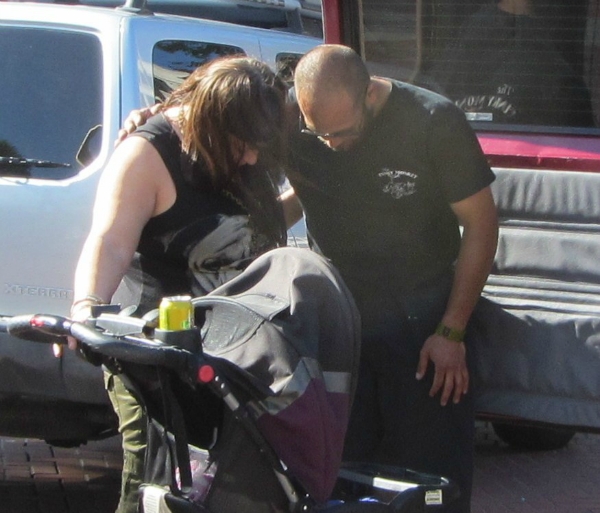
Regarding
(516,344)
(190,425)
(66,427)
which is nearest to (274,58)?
(66,427)

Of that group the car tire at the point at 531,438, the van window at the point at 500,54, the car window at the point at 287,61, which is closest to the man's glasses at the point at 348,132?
the van window at the point at 500,54

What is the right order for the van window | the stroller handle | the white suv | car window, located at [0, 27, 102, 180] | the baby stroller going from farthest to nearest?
car window, located at [0, 27, 102, 180]
the white suv
the van window
the baby stroller
the stroller handle

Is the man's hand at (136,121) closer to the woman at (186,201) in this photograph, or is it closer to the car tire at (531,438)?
the woman at (186,201)

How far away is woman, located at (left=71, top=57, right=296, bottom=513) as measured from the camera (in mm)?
2777

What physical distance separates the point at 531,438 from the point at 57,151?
2863 mm

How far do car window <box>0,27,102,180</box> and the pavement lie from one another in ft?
4.87

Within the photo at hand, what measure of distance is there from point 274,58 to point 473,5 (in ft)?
4.01

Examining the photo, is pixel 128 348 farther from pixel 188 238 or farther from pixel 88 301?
pixel 188 238

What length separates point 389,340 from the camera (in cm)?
332

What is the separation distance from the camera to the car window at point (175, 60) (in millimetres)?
→ 4414

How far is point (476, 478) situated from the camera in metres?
5.45

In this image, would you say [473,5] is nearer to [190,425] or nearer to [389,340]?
[389,340]

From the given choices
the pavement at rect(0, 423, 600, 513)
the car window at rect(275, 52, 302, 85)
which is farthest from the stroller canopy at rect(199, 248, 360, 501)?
the pavement at rect(0, 423, 600, 513)

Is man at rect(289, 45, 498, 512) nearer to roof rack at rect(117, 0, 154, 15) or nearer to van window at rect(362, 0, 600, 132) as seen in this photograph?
van window at rect(362, 0, 600, 132)
